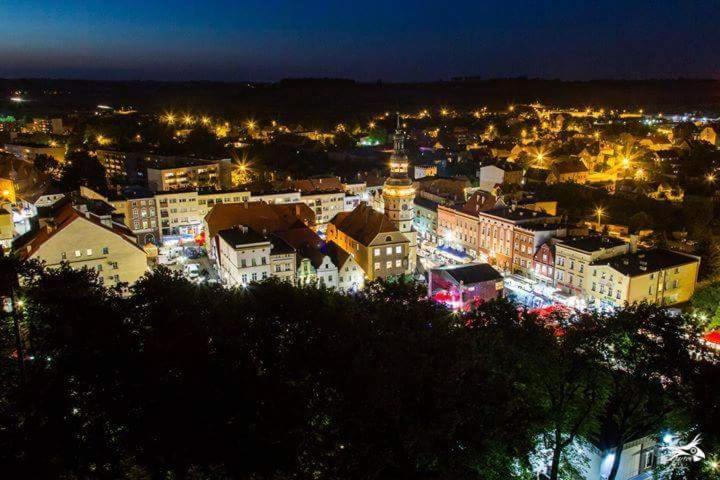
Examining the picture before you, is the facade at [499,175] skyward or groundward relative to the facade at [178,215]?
skyward

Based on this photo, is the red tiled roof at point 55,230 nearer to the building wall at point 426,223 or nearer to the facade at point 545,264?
the facade at point 545,264

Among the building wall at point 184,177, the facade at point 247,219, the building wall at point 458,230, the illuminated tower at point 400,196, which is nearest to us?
the facade at point 247,219

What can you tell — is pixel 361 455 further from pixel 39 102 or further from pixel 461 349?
pixel 39 102

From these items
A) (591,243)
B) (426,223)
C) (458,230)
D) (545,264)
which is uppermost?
(591,243)

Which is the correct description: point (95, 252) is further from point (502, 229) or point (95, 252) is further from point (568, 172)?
point (568, 172)

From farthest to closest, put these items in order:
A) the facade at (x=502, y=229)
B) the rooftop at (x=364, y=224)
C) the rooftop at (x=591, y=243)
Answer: the facade at (x=502, y=229) < the rooftop at (x=364, y=224) < the rooftop at (x=591, y=243)

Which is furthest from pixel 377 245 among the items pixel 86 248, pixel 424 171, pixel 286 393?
pixel 424 171

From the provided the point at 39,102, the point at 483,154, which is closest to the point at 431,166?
the point at 483,154

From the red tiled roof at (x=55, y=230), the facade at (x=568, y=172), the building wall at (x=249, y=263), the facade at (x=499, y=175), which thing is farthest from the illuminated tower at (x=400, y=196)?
the facade at (x=568, y=172)
